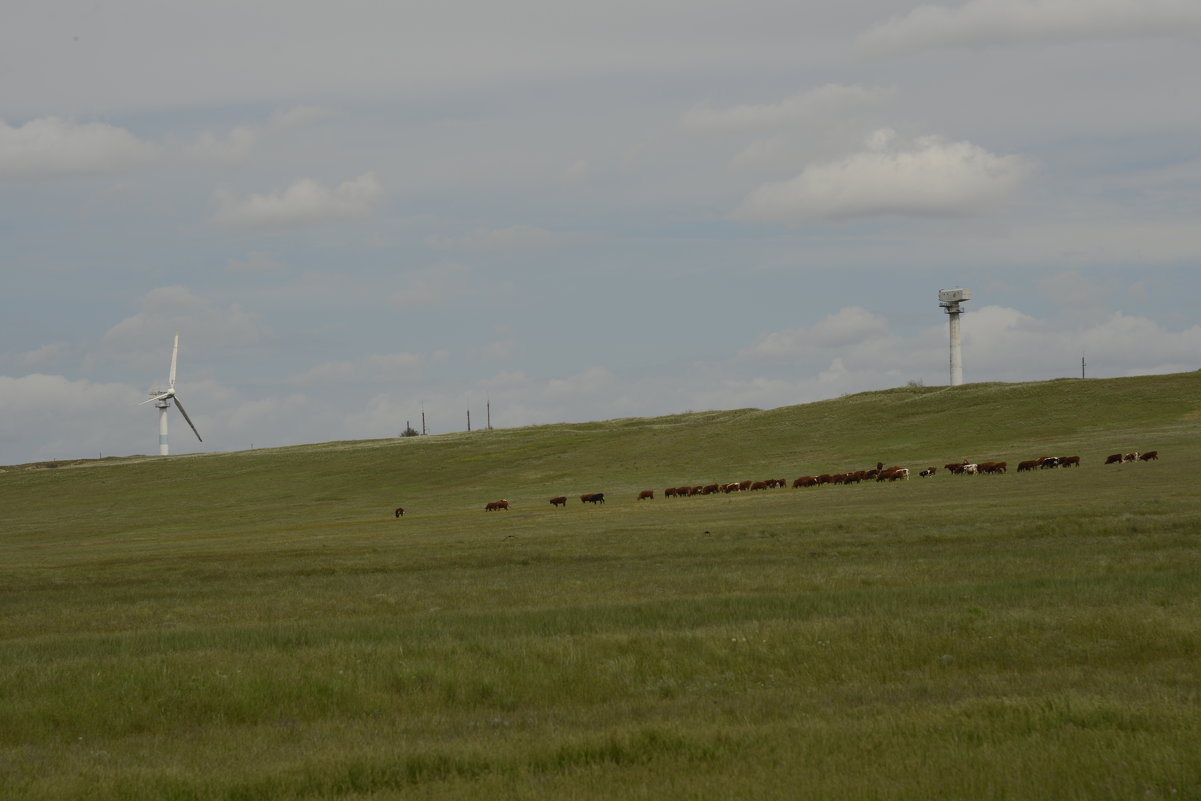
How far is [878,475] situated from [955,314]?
9845 cm

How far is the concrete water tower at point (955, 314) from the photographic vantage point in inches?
6097

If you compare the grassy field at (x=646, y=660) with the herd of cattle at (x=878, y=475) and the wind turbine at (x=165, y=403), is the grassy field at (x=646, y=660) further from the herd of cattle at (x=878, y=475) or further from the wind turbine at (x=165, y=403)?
the wind turbine at (x=165, y=403)

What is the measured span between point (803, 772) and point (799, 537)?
86.4 ft

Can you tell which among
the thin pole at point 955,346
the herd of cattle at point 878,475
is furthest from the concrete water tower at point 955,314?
the herd of cattle at point 878,475

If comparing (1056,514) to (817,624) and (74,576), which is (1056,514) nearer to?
(817,624)

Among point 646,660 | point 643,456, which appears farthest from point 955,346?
point 646,660

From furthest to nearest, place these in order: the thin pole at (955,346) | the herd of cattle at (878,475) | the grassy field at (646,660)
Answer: the thin pole at (955,346)
the herd of cattle at (878,475)
the grassy field at (646,660)

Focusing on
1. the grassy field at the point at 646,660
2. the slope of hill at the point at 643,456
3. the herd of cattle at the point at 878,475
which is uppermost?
the slope of hill at the point at 643,456

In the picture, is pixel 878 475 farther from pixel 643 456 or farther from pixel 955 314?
pixel 955 314

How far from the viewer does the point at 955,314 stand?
15725cm

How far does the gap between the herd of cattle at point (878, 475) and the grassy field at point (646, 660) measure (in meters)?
13.3

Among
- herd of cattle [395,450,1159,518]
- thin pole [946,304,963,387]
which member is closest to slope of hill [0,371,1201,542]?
herd of cattle [395,450,1159,518]

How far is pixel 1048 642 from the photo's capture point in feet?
56.2

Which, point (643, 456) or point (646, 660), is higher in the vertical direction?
point (643, 456)
